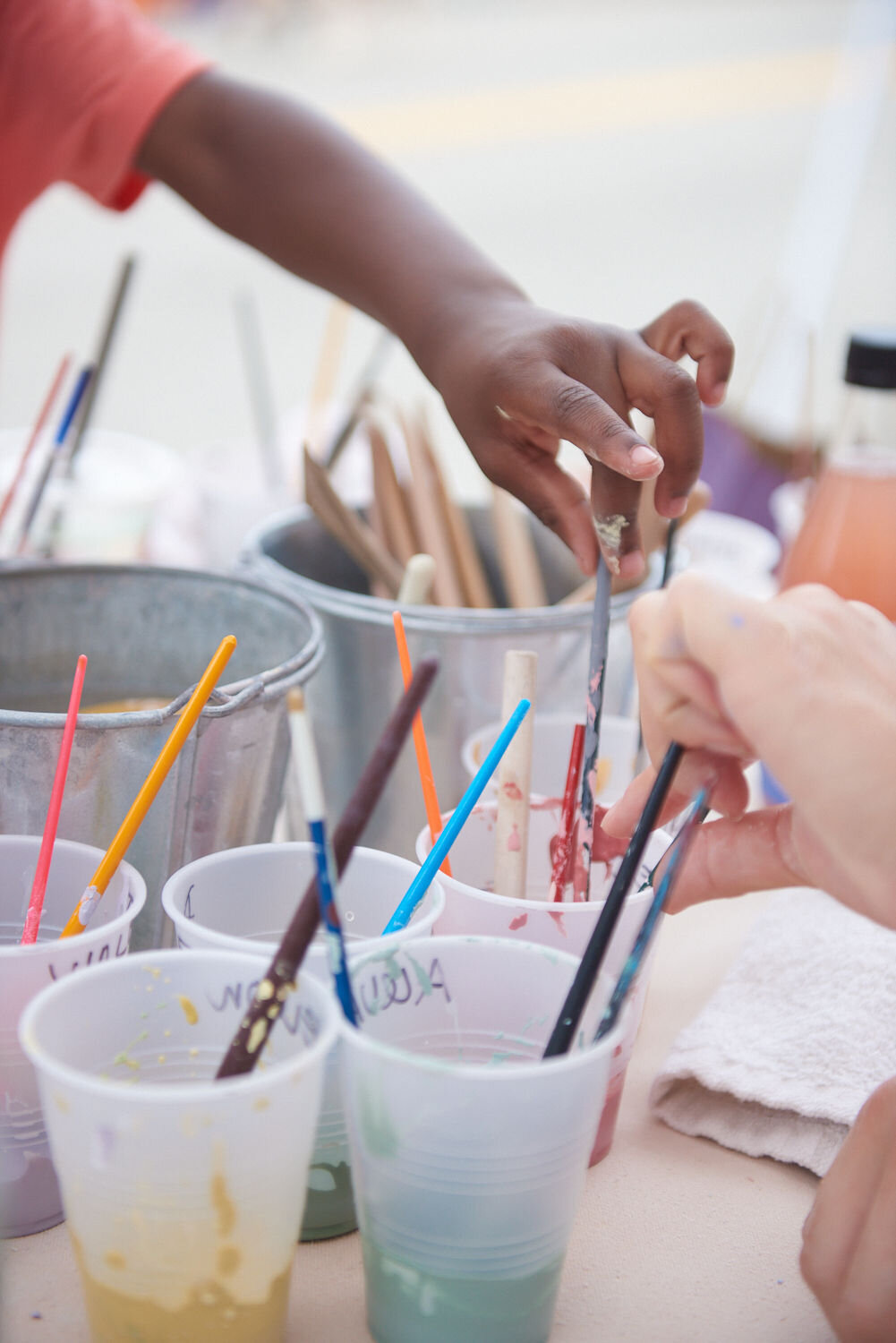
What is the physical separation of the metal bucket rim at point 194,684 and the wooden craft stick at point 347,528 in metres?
0.10

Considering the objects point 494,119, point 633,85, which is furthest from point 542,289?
point 633,85

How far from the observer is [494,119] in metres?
7.66

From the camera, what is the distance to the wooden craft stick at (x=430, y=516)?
1103 mm

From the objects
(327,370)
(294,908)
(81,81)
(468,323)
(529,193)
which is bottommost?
(294,908)

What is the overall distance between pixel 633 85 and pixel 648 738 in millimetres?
9193

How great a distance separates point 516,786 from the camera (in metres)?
0.73

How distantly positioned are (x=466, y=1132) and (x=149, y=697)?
20.4 inches

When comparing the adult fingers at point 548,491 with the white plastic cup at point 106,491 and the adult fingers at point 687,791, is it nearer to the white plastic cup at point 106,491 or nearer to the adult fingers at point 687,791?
the adult fingers at point 687,791

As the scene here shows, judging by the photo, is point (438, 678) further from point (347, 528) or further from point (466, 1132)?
point (466, 1132)

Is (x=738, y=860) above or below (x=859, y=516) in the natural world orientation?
below

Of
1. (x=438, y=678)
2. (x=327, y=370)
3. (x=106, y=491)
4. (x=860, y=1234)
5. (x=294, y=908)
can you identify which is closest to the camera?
(x=860, y=1234)

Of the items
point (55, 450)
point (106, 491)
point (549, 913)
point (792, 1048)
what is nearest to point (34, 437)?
point (55, 450)

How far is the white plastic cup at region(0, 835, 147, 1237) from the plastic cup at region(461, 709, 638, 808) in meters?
0.27

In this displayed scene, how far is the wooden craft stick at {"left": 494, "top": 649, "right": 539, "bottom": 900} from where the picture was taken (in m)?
0.72
